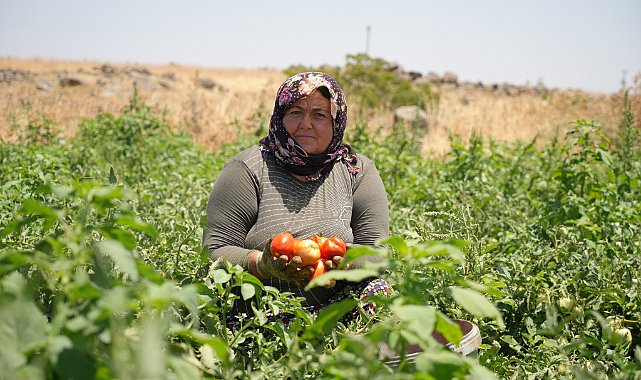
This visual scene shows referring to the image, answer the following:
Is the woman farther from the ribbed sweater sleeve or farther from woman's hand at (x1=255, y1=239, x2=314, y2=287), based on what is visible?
woman's hand at (x1=255, y1=239, x2=314, y2=287)

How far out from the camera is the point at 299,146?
7.27ft

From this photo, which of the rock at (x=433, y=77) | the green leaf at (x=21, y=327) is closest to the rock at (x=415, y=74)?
the rock at (x=433, y=77)

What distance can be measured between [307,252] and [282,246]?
0.09 m

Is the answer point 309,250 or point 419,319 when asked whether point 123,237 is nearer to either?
point 419,319

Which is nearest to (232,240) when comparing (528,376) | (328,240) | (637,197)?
(328,240)

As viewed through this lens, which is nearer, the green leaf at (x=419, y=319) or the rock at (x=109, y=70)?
the green leaf at (x=419, y=319)

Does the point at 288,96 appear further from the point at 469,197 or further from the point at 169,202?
the point at 469,197

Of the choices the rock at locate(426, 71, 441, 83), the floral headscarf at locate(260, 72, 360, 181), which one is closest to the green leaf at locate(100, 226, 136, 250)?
the floral headscarf at locate(260, 72, 360, 181)

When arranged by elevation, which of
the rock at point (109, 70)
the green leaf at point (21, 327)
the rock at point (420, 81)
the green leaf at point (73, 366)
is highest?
the rock at point (420, 81)

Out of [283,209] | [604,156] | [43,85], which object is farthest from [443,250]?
[43,85]

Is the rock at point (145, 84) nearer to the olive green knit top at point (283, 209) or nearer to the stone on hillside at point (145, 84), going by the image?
the stone on hillside at point (145, 84)

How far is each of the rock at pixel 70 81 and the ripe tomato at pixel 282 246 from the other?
1909 centimetres

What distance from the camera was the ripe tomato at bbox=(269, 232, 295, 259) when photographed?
1611 millimetres

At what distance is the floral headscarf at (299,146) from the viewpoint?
2213 mm
